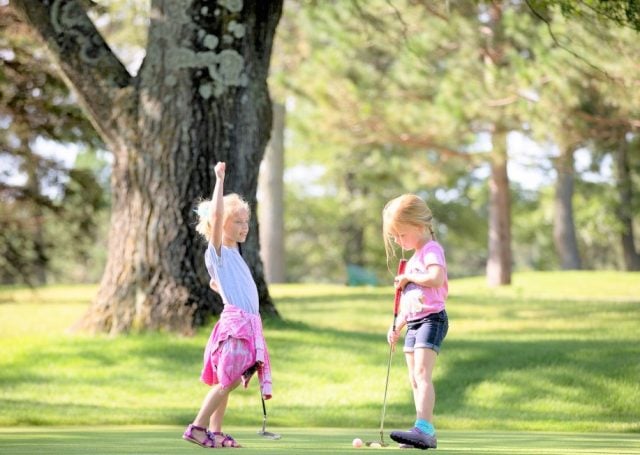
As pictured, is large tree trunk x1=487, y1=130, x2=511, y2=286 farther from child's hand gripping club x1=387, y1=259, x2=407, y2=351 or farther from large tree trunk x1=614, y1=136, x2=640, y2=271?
child's hand gripping club x1=387, y1=259, x2=407, y2=351

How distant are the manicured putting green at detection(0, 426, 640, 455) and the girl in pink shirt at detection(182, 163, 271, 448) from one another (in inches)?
10.3

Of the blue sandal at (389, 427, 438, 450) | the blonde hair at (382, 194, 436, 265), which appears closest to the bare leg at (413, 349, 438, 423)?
the blue sandal at (389, 427, 438, 450)

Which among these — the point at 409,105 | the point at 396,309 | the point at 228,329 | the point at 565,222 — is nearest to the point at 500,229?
the point at 409,105

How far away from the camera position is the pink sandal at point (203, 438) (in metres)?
7.02

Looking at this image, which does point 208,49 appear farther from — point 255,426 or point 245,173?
point 255,426

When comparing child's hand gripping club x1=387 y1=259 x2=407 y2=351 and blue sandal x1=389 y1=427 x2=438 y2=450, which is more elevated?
child's hand gripping club x1=387 y1=259 x2=407 y2=351

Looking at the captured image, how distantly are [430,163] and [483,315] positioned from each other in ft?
43.6

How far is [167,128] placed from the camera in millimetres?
13781

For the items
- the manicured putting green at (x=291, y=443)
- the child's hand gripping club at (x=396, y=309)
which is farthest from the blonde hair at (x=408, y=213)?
the manicured putting green at (x=291, y=443)

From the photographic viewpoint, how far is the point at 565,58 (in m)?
22.3

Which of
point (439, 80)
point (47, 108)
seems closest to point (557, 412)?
point (47, 108)

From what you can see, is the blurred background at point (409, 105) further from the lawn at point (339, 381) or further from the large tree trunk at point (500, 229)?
the lawn at point (339, 381)

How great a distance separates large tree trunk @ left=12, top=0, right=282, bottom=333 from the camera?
13.6m

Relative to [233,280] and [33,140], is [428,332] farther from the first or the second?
[33,140]
